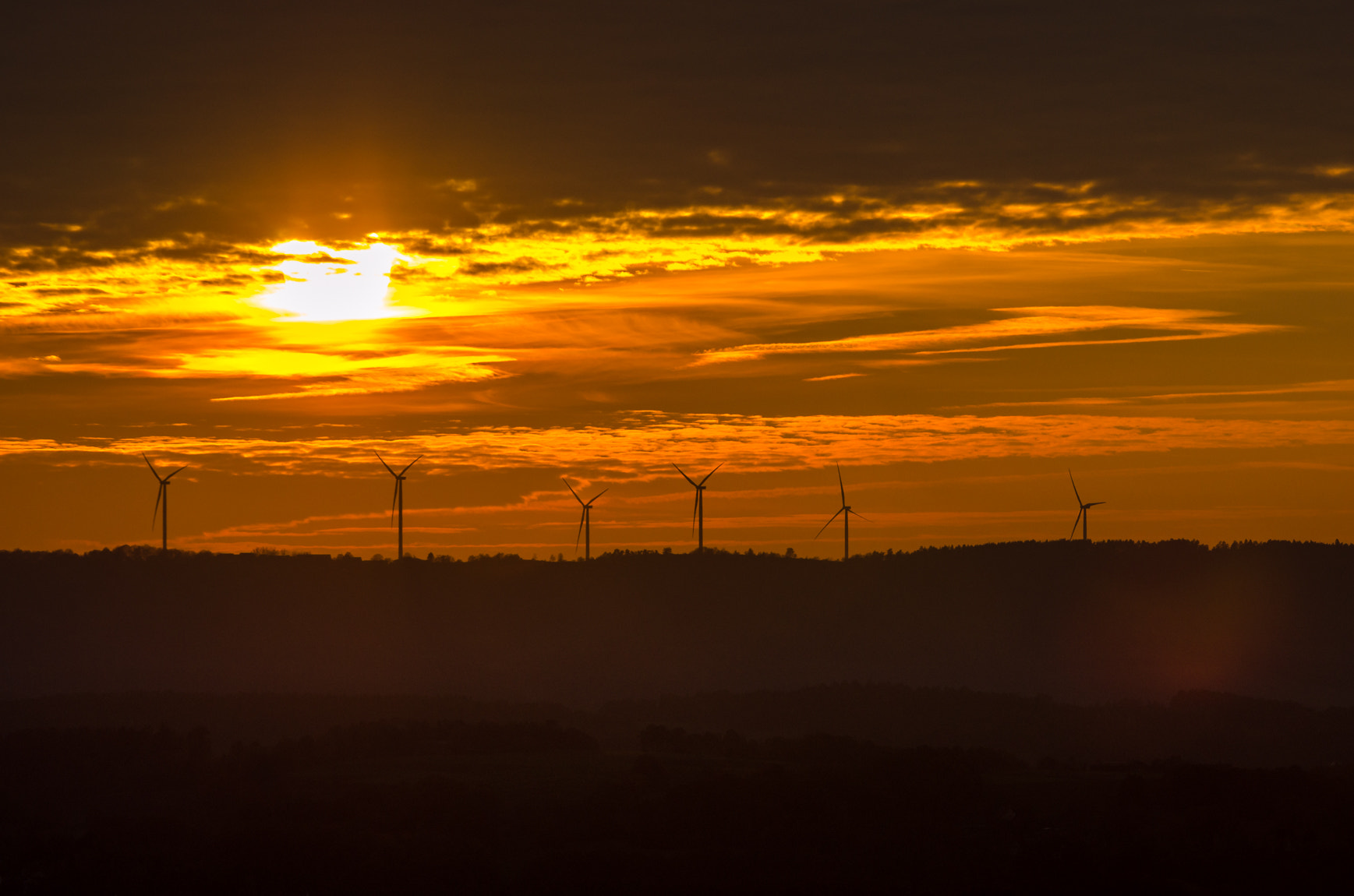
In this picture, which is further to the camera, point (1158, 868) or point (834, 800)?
point (834, 800)

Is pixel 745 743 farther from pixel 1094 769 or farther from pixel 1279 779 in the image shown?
pixel 1279 779

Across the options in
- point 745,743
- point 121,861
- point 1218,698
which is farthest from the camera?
point 1218,698

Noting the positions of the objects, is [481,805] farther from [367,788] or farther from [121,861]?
[121,861]

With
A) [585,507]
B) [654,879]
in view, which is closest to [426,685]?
[585,507]

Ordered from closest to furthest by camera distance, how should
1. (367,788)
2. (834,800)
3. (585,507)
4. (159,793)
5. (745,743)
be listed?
A: (834,800) < (367,788) < (159,793) < (745,743) < (585,507)

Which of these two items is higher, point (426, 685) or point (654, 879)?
point (654, 879)

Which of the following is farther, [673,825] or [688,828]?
[673,825]
